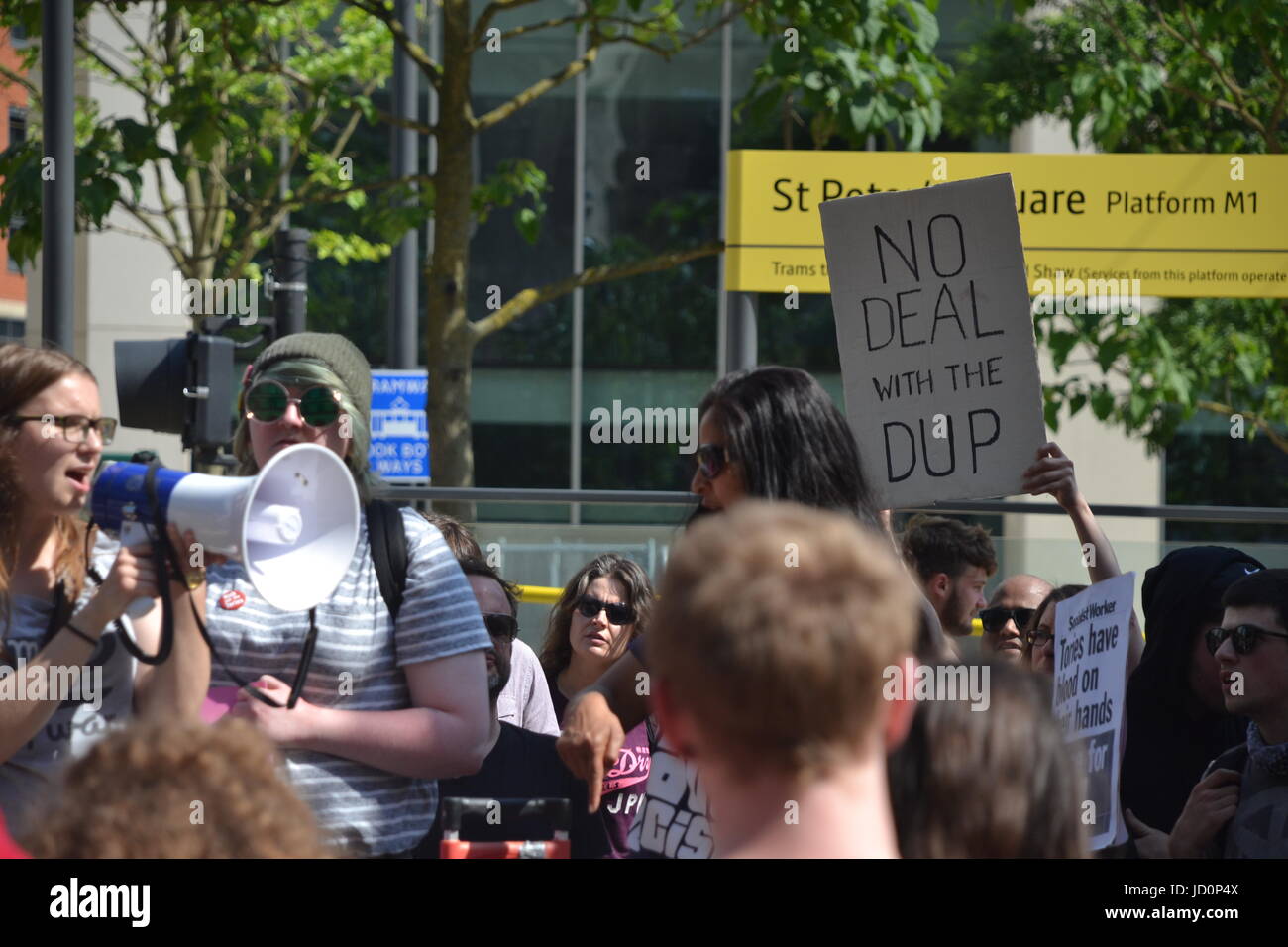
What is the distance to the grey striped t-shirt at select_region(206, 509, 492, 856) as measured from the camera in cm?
279

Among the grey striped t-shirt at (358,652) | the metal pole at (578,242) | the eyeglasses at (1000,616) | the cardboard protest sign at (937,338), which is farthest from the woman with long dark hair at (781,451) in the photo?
the metal pole at (578,242)

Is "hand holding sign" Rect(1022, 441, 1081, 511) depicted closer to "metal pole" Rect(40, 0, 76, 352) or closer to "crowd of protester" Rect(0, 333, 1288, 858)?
"crowd of protester" Rect(0, 333, 1288, 858)

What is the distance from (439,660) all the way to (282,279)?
671 centimetres

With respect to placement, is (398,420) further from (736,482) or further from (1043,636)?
(736,482)

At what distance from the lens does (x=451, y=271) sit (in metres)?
8.48

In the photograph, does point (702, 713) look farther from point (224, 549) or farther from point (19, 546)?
point (19, 546)

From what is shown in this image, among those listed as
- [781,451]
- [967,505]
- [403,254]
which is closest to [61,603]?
[781,451]

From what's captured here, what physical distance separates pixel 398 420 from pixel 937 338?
663 centimetres

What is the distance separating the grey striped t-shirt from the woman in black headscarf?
169 cm

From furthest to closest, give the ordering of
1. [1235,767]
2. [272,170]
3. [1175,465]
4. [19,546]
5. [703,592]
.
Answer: [1175,465], [272,170], [1235,767], [19,546], [703,592]
